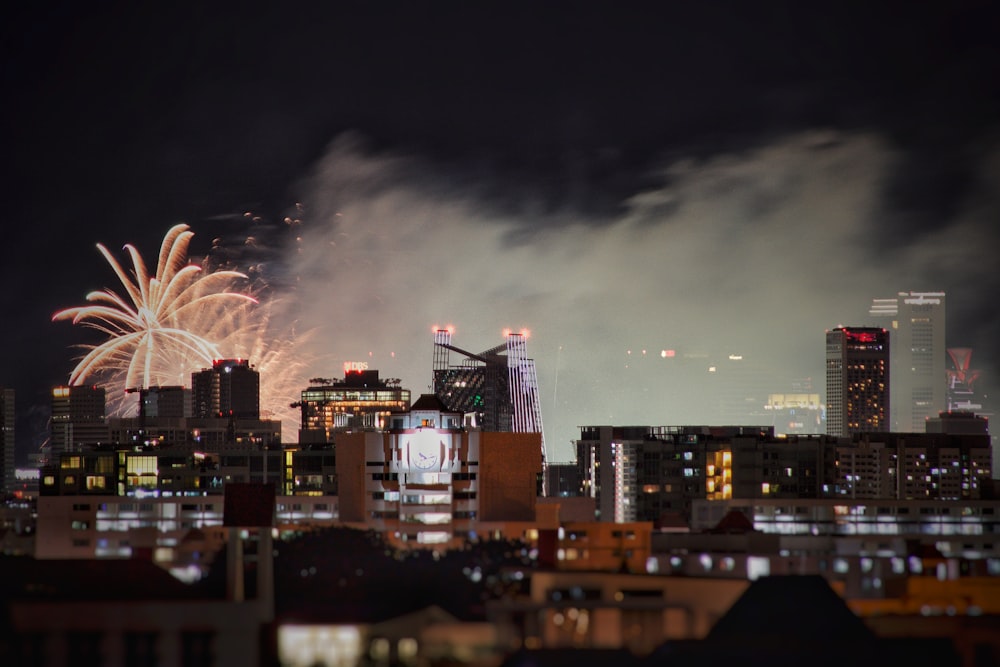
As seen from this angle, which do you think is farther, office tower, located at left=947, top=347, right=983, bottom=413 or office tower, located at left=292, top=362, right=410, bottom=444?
office tower, located at left=292, top=362, right=410, bottom=444

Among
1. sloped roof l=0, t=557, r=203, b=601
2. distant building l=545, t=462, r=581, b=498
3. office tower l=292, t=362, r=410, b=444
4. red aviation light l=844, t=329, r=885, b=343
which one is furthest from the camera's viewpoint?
office tower l=292, t=362, r=410, b=444

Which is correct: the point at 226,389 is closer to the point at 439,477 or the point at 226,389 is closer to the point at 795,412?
the point at 795,412

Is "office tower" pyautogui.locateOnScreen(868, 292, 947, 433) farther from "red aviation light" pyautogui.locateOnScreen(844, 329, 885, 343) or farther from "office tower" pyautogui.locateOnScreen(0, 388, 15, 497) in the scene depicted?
"office tower" pyautogui.locateOnScreen(0, 388, 15, 497)

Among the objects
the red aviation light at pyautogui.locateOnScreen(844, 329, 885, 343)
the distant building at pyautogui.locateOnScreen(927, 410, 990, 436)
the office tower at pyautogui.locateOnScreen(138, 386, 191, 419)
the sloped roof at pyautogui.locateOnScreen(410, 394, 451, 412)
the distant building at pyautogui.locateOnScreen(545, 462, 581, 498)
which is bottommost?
the distant building at pyautogui.locateOnScreen(545, 462, 581, 498)

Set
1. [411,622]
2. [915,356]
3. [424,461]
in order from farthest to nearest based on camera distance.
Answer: [915,356] → [424,461] → [411,622]

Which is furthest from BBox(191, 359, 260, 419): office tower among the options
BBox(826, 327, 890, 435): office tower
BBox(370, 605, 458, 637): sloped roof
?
BBox(370, 605, 458, 637): sloped roof

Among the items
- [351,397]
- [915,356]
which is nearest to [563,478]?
[351,397]
